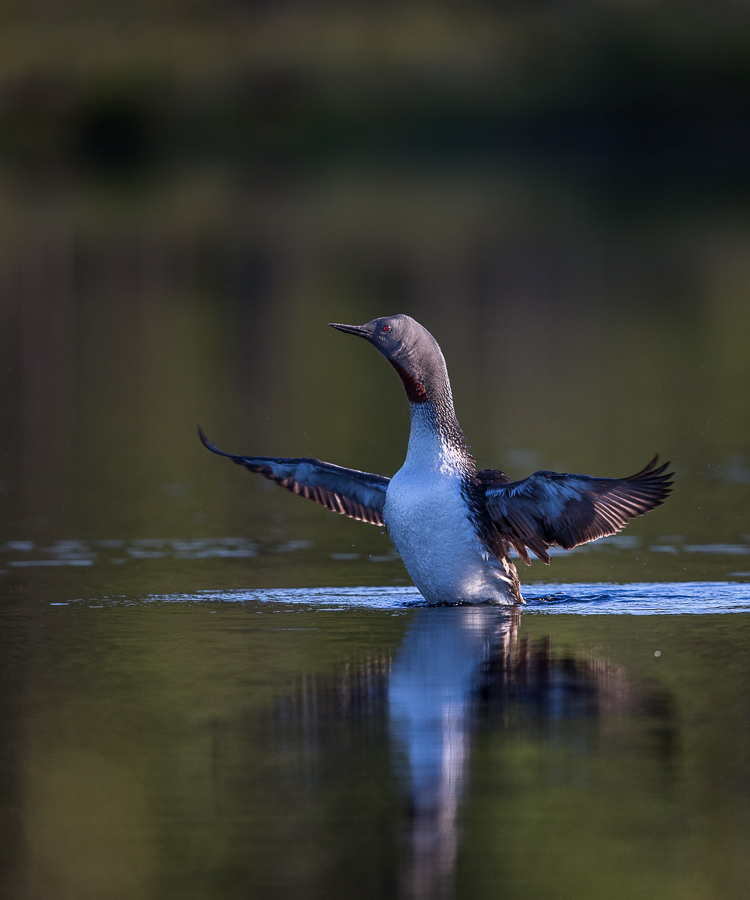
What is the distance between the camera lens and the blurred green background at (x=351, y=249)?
19.0 meters

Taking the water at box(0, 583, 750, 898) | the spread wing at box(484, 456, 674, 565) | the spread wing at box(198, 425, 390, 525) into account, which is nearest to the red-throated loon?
the spread wing at box(484, 456, 674, 565)

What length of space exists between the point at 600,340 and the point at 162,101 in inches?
3689

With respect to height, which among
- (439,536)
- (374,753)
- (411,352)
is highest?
(411,352)

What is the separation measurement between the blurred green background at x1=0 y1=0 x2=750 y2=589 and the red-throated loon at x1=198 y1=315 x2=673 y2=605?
1262mm

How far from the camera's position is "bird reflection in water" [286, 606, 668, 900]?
706 centimetres

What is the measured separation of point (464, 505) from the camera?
1179 cm

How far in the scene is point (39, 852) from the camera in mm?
7004

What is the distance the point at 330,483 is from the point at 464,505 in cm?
159

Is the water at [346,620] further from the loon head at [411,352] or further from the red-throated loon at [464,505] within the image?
the loon head at [411,352]

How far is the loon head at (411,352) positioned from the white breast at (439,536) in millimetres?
520

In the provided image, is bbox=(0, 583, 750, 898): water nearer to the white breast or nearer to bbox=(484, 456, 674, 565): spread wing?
the white breast

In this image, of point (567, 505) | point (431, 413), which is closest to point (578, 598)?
point (567, 505)

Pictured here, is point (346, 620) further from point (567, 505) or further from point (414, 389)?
point (414, 389)

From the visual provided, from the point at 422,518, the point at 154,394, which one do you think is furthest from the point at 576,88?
the point at 422,518
